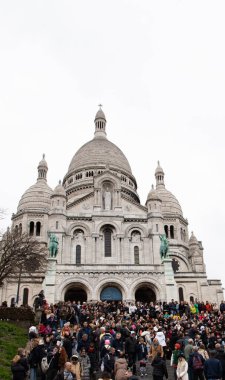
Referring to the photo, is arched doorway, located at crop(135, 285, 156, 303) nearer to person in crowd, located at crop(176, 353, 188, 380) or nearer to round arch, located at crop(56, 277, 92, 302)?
round arch, located at crop(56, 277, 92, 302)

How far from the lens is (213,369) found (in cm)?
1293

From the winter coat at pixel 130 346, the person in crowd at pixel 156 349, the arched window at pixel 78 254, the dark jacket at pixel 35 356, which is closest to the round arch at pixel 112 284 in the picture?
the arched window at pixel 78 254

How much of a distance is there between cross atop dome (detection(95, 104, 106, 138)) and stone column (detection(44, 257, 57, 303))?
36603mm

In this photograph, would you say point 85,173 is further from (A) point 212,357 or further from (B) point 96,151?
(A) point 212,357

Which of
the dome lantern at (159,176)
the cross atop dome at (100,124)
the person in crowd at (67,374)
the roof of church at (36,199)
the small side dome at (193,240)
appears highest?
the cross atop dome at (100,124)

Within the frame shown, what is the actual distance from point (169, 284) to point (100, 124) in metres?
41.3

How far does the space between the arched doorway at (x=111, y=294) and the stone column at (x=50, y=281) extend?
4678mm

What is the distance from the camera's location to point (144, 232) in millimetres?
48000

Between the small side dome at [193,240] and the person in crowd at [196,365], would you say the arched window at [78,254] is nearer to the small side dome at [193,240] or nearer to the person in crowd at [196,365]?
the small side dome at [193,240]

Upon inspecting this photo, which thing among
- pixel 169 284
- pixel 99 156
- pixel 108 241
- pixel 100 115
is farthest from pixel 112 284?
pixel 100 115

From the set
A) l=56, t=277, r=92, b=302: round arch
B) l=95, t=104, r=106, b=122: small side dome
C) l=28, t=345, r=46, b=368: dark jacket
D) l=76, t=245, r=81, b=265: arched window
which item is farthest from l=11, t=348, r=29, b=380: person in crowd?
l=95, t=104, r=106, b=122: small side dome

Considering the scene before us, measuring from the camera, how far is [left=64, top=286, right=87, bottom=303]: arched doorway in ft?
143

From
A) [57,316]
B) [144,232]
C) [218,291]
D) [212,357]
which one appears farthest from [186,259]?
[212,357]

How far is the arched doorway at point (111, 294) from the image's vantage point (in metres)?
41.8
